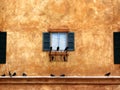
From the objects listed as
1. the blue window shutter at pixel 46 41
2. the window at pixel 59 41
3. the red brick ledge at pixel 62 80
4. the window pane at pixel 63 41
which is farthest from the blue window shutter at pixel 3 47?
the window pane at pixel 63 41

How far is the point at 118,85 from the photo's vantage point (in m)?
31.6

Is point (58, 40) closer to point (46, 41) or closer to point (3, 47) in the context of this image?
point (46, 41)

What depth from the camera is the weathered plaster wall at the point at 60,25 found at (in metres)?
32.0

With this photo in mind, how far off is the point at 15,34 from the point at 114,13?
16.8 ft

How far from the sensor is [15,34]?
106 ft

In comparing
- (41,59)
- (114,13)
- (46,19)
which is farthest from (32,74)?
(114,13)

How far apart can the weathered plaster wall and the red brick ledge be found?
312 mm

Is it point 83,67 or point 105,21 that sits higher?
point 105,21

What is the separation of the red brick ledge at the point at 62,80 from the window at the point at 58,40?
1.52 meters

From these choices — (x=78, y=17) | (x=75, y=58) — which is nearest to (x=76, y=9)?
(x=78, y=17)

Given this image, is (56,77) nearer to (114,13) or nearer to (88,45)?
(88,45)

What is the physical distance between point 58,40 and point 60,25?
0.77 meters

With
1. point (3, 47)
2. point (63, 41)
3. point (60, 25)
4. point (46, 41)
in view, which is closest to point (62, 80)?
point (63, 41)

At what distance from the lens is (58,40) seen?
32.2 m
